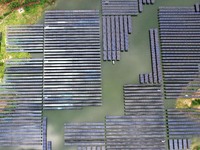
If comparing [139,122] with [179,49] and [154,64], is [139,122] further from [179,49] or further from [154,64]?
[179,49]

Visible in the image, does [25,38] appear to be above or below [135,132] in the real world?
above

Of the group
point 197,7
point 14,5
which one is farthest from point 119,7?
point 14,5

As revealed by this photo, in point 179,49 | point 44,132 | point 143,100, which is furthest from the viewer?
point 179,49

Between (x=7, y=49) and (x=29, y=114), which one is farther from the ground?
(x=7, y=49)

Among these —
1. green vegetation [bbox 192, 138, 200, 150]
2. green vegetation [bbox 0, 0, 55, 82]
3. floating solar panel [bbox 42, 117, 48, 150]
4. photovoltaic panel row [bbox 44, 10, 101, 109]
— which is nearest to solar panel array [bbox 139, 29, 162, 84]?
photovoltaic panel row [bbox 44, 10, 101, 109]

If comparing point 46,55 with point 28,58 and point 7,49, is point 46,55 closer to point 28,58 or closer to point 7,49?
point 28,58

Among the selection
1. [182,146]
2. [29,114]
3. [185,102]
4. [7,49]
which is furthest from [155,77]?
[7,49]
